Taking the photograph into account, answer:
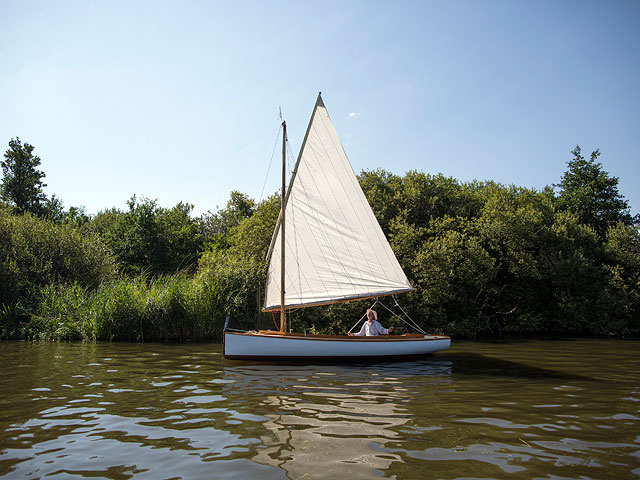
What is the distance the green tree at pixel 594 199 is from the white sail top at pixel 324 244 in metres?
32.3

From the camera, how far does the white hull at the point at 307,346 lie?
49.7 ft

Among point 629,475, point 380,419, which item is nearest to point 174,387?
point 380,419

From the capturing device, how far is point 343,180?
17125 millimetres

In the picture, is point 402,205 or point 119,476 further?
point 402,205

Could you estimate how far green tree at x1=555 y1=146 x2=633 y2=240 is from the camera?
42.2m

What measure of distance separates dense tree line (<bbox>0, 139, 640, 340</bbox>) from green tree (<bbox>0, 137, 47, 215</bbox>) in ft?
79.9

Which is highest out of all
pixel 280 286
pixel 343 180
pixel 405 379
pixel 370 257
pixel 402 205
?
pixel 402 205

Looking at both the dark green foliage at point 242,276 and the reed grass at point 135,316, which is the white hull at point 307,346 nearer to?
the dark green foliage at point 242,276

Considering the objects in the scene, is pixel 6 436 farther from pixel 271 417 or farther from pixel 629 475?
pixel 629 475

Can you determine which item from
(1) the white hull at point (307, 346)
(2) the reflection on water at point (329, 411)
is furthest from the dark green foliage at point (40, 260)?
(2) the reflection on water at point (329, 411)

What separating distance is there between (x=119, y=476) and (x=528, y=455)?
5324 mm

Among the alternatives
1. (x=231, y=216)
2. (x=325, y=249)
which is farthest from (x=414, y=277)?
(x=231, y=216)

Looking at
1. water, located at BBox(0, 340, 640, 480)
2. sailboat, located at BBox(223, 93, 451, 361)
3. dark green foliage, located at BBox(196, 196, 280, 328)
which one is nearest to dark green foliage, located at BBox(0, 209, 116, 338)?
dark green foliage, located at BBox(196, 196, 280, 328)

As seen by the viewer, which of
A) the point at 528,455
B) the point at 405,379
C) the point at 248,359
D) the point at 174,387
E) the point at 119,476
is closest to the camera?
the point at 119,476
